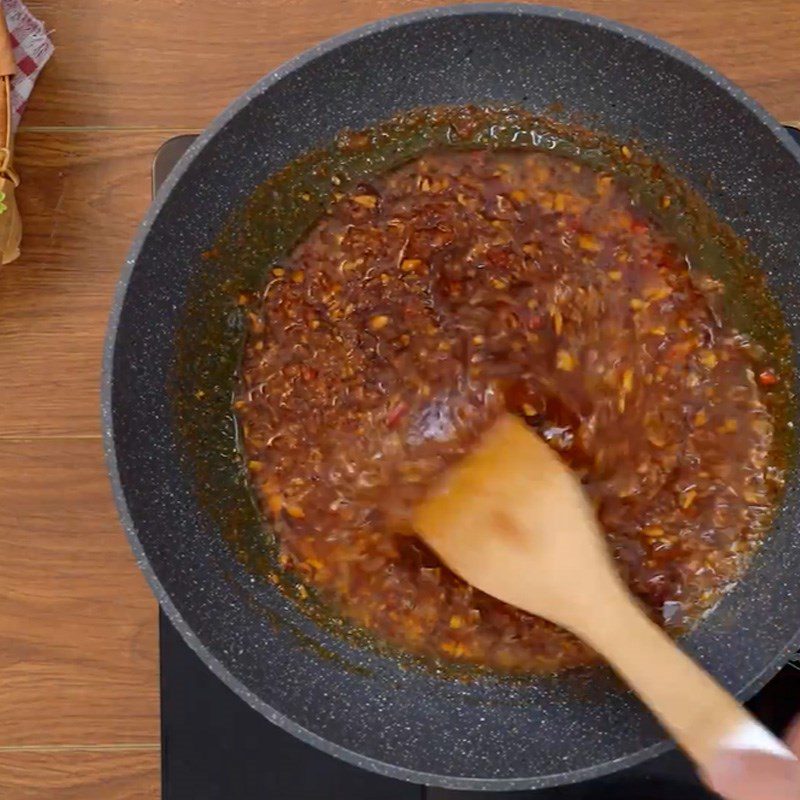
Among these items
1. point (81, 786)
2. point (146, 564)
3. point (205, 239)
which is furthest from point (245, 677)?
point (205, 239)

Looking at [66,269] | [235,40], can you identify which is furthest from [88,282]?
[235,40]

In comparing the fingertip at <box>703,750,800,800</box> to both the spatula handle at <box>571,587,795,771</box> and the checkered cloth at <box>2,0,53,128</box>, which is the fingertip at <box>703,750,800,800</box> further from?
the checkered cloth at <box>2,0,53,128</box>

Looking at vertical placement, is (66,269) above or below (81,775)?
above

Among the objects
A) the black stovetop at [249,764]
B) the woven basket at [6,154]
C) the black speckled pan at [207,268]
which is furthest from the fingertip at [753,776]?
the woven basket at [6,154]

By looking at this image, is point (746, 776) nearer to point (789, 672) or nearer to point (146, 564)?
point (789, 672)

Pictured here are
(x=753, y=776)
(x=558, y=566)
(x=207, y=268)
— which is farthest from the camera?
(x=207, y=268)

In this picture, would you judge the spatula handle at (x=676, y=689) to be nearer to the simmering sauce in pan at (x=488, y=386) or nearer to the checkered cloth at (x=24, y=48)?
the simmering sauce in pan at (x=488, y=386)

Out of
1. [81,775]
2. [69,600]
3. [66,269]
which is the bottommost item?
[81,775]

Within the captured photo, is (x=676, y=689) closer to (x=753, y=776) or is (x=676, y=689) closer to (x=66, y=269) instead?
(x=753, y=776)
